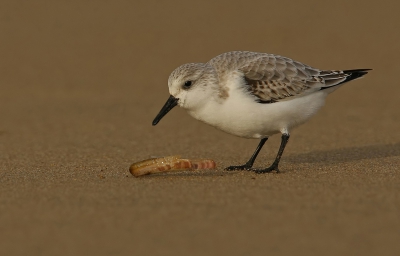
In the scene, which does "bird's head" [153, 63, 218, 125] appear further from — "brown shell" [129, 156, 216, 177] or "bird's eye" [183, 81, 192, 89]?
"brown shell" [129, 156, 216, 177]

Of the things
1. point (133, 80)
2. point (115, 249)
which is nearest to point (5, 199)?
point (115, 249)

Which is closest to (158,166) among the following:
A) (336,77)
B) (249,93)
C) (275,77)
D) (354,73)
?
(249,93)

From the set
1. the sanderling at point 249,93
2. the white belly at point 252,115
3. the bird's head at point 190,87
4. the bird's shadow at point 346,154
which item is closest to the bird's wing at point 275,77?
the sanderling at point 249,93

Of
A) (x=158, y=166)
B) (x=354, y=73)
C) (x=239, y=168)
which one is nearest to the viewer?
(x=158, y=166)

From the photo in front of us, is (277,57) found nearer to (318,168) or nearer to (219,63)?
(219,63)

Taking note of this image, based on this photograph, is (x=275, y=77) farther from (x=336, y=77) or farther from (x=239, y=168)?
(x=239, y=168)

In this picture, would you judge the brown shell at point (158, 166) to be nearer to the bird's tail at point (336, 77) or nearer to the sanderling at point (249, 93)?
the sanderling at point (249, 93)
